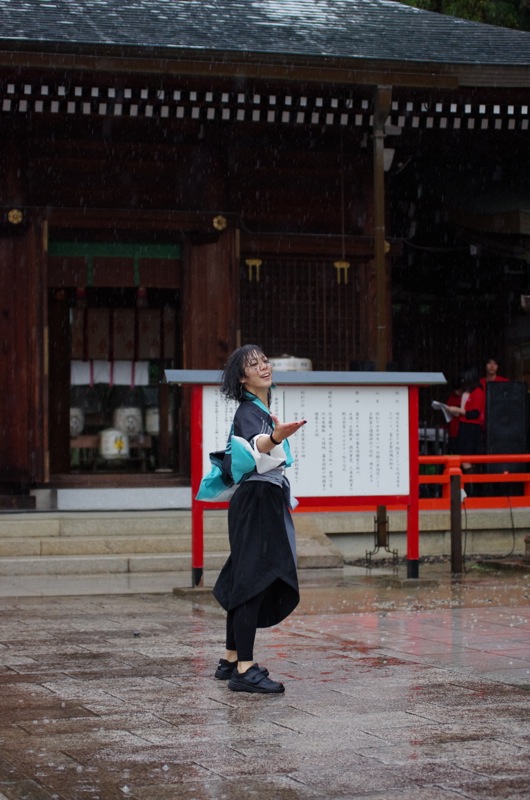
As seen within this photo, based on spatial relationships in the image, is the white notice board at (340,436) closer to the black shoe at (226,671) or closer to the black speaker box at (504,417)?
the black shoe at (226,671)

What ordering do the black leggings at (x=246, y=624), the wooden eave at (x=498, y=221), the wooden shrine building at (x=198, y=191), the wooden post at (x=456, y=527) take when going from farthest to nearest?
the wooden eave at (x=498, y=221), the wooden shrine building at (x=198, y=191), the wooden post at (x=456, y=527), the black leggings at (x=246, y=624)

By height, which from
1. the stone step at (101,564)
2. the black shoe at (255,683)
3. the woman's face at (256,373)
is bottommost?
the stone step at (101,564)

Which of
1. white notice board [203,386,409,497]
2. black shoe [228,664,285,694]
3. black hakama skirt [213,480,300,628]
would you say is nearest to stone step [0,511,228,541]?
white notice board [203,386,409,497]

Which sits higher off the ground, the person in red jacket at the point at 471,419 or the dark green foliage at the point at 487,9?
the dark green foliage at the point at 487,9

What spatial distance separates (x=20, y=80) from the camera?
1323 centimetres

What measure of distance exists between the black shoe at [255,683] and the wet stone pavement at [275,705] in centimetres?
6

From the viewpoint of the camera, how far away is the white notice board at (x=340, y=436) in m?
10.5

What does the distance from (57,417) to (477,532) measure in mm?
5349

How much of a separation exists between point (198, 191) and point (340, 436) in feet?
17.1

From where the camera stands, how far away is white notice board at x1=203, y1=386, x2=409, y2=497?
10.5 metres

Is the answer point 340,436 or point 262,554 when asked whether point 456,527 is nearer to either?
point 340,436

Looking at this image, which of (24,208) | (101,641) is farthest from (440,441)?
(101,641)

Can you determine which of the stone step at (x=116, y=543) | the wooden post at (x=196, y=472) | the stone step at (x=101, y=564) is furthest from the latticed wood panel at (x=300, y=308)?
the wooden post at (x=196, y=472)

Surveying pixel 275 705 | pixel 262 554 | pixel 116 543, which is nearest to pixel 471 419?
pixel 116 543
